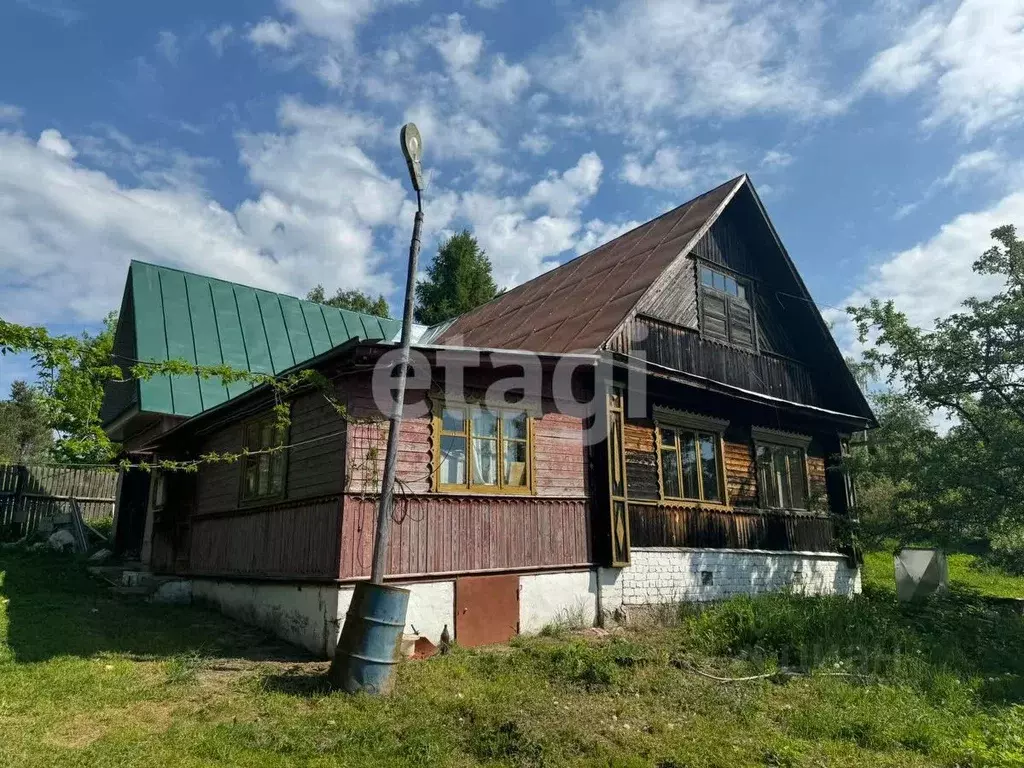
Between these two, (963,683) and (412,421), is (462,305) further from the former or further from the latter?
(963,683)

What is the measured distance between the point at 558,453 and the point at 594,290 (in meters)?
4.26

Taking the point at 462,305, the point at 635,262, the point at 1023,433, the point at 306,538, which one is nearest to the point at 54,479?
the point at 306,538

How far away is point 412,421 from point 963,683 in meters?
6.80

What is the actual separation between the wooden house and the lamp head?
1.94 metres

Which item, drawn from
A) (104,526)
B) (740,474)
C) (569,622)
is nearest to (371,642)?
(569,622)

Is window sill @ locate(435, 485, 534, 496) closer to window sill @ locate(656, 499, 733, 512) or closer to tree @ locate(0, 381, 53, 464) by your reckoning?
window sill @ locate(656, 499, 733, 512)

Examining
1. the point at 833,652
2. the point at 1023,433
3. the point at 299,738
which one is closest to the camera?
the point at 299,738

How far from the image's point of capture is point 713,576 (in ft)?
38.5

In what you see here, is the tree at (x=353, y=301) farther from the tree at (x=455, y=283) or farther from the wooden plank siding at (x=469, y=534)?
the wooden plank siding at (x=469, y=534)

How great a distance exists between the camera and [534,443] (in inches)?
396

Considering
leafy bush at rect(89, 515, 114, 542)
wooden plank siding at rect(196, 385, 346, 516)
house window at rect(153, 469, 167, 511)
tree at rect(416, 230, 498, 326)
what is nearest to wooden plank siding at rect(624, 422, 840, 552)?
wooden plank siding at rect(196, 385, 346, 516)

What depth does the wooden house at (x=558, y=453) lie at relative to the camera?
8.87m

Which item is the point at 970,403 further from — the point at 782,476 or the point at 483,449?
the point at 483,449

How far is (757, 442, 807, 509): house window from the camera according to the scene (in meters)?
13.5
